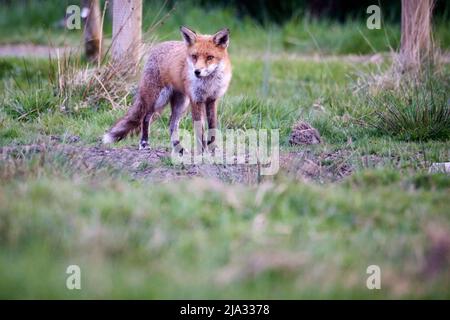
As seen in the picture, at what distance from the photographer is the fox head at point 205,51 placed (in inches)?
300

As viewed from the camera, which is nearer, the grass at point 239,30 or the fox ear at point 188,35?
the fox ear at point 188,35

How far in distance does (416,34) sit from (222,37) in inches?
145

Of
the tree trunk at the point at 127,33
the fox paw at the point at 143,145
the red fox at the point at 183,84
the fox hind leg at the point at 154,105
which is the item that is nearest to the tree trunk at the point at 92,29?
the tree trunk at the point at 127,33

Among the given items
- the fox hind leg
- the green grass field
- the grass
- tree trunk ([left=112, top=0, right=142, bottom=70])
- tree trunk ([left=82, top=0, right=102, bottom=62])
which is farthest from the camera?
the grass

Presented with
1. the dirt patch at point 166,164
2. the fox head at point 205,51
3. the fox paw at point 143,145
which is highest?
the fox head at point 205,51

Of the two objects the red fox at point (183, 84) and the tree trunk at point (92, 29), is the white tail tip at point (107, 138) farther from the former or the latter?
the tree trunk at point (92, 29)

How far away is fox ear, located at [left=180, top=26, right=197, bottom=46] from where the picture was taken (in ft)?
25.6

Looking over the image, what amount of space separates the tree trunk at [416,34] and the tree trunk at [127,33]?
12.1ft

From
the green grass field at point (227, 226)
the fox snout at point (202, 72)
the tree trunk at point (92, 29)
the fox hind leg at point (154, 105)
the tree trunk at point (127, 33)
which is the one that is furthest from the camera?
the tree trunk at point (92, 29)

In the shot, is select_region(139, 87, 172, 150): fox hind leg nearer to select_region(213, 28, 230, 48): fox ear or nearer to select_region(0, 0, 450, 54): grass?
select_region(213, 28, 230, 48): fox ear

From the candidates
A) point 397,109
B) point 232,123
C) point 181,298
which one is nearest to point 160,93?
point 232,123

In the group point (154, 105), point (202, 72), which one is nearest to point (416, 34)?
point (202, 72)

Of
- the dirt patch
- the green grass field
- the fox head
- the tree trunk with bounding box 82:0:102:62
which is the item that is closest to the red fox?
the fox head

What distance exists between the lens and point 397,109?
8.52 meters
